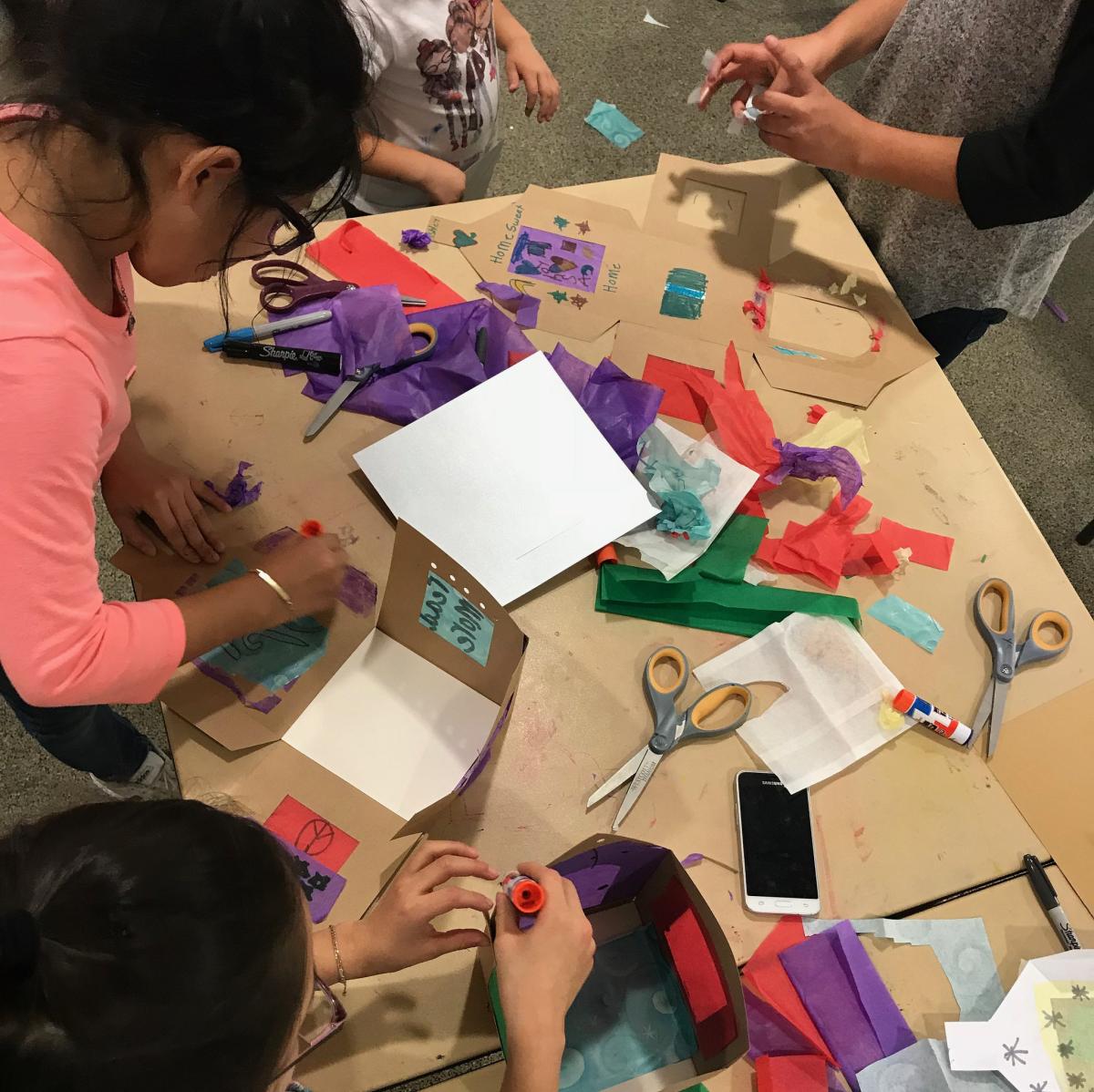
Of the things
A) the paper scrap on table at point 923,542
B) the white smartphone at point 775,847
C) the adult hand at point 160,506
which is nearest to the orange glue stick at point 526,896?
the white smartphone at point 775,847

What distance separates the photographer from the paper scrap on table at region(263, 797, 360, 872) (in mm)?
660

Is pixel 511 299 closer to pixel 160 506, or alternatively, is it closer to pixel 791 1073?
pixel 160 506

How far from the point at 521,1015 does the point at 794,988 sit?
246 millimetres

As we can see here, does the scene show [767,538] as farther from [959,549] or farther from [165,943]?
[165,943]

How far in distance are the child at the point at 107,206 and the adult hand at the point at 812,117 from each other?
0.60 meters

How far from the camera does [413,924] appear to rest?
0.59 meters

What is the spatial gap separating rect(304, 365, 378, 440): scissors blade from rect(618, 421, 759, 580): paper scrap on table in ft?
1.06

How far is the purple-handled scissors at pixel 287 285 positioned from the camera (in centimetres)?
93

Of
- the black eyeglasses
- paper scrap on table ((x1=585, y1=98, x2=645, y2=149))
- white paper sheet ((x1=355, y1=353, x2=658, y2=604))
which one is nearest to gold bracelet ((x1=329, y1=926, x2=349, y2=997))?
white paper sheet ((x1=355, y1=353, x2=658, y2=604))

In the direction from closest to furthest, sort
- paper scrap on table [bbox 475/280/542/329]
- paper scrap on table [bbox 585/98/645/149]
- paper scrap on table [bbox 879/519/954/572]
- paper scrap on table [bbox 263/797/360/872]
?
paper scrap on table [bbox 263/797/360/872], paper scrap on table [bbox 879/519/954/572], paper scrap on table [bbox 475/280/542/329], paper scrap on table [bbox 585/98/645/149]

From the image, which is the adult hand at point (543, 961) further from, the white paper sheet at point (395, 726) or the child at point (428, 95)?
the child at point (428, 95)

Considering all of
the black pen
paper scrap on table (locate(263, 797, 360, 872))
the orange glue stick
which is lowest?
paper scrap on table (locate(263, 797, 360, 872))

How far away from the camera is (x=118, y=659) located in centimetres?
62

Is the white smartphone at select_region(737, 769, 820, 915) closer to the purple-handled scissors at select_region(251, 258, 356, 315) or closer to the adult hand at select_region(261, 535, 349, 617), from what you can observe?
the adult hand at select_region(261, 535, 349, 617)
